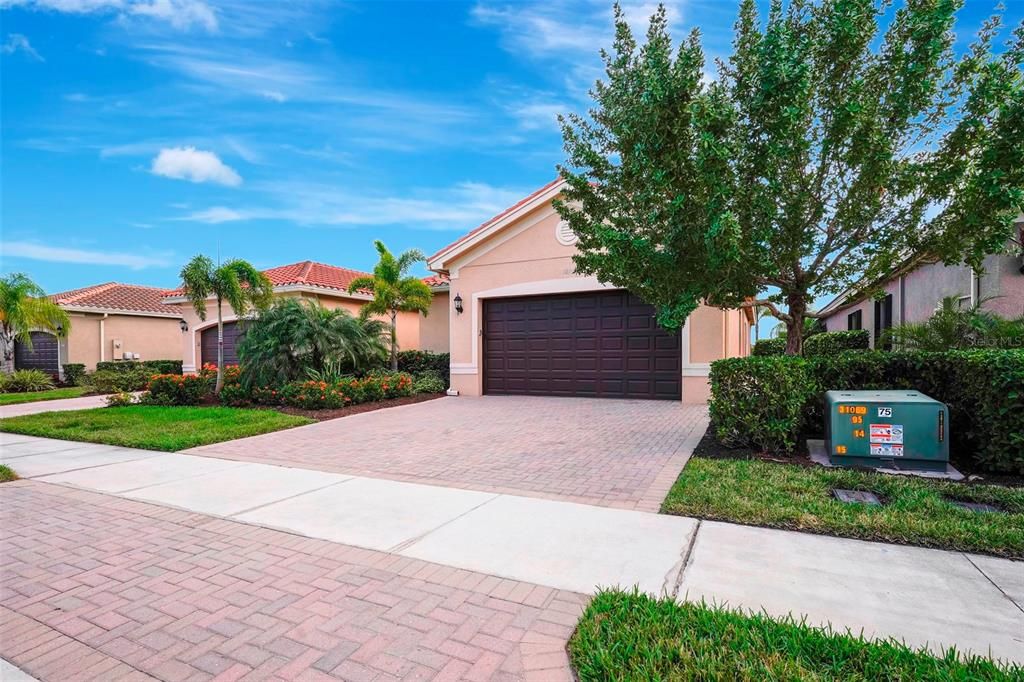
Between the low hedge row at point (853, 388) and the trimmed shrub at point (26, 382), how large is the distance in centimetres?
2426

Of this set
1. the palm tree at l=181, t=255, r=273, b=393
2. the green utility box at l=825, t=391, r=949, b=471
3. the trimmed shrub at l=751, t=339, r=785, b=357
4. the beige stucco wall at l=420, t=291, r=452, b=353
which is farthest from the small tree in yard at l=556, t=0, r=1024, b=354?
the trimmed shrub at l=751, t=339, r=785, b=357

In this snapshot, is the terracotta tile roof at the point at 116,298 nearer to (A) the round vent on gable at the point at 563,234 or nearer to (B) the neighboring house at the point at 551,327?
(B) the neighboring house at the point at 551,327

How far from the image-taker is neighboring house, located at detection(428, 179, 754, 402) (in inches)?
484

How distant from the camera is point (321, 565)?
11.5 ft

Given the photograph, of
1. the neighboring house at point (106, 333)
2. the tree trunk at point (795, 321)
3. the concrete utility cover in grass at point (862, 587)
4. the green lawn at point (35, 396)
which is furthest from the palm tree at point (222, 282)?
the neighboring house at point (106, 333)

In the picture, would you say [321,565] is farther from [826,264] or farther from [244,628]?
[826,264]

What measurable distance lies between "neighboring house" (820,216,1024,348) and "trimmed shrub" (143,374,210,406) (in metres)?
14.8

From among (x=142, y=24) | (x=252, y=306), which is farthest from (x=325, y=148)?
(x=142, y=24)

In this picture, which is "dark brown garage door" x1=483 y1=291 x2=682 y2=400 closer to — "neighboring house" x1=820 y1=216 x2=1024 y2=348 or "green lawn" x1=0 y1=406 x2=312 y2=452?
"neighboring house" x1=820 y1=216 x2=1024 y2=348

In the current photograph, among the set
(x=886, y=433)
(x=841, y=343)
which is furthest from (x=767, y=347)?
(x=886, y=433)

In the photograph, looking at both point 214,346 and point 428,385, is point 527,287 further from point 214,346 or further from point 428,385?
point 214,346

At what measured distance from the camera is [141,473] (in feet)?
20.4

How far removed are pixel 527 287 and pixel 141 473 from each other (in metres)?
9.51

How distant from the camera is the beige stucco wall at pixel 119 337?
73.5ft
